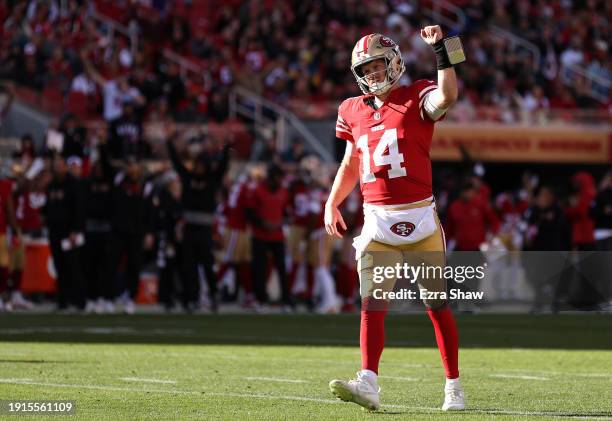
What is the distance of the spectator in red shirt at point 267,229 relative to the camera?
65.8ft

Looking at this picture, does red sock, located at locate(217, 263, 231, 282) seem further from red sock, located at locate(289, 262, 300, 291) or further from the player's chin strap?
the player's chin strap

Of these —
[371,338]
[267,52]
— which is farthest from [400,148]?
[267,52]

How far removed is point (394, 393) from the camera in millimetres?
8992

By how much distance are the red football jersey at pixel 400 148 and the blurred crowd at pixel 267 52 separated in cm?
1707

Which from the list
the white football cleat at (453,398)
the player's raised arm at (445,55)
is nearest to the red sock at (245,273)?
the white football cleat at (453,398)

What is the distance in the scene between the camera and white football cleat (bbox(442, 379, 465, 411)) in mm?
8016

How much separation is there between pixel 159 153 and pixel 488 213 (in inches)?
268

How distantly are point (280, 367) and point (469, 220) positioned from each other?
948 cm

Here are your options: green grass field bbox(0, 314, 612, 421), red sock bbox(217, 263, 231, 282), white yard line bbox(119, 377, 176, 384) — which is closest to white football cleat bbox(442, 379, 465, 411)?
green grass field bbox(0, 314, 612, 421)

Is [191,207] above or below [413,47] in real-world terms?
below

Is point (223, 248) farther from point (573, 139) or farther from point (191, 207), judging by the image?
point (573, 139)

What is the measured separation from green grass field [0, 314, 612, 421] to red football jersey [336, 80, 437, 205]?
3.96 feet

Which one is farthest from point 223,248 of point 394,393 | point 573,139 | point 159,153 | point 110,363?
point 394,393

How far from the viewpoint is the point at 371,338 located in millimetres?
8000
